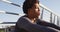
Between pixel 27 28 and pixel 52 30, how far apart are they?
10 centimetres

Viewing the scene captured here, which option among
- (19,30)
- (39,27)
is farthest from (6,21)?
(39,27)

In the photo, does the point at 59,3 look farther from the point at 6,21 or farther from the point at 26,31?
the point at 26,31

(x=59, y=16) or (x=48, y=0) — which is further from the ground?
(x=48, y=0)

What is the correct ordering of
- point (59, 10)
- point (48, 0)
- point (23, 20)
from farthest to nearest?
point (48, 0), point (59, 10), point (23, 20)

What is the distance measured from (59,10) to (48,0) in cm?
67

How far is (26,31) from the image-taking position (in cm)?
57

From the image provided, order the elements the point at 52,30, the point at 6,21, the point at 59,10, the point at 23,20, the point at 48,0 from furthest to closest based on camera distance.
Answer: the point at 48,0 → the point at 59,10 → the point at 6,21 → the point at 23,20 → the point at 52,30

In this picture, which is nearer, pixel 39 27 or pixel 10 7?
pixel 39 27

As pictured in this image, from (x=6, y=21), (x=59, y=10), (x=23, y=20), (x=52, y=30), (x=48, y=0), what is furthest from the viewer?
(x=48, y=0)

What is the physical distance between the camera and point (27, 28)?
0.54 meters

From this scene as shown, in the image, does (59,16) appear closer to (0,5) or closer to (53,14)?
(53,14)

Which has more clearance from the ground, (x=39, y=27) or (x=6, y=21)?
(x=39, y=27)

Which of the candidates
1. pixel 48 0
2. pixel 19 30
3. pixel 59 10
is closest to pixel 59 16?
pixel 59 10

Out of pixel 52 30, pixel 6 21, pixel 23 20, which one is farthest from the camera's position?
pixel 6 21
